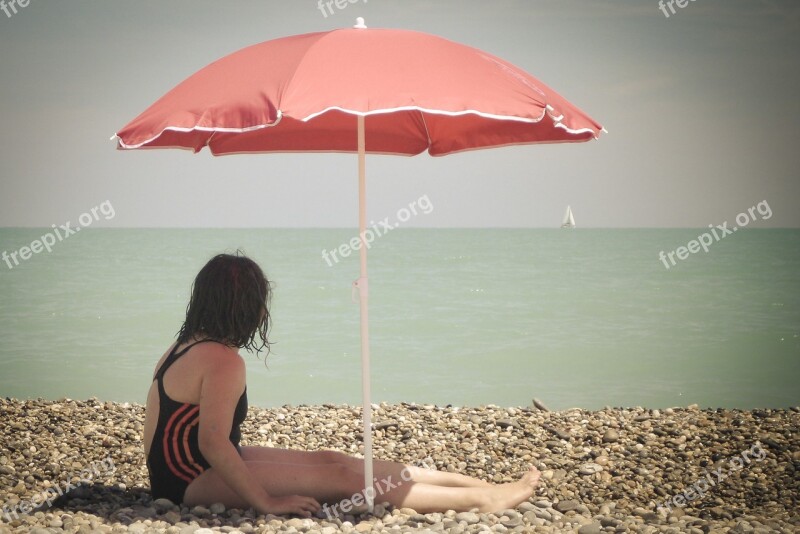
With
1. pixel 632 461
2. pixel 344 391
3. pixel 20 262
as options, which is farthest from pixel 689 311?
pixel 20 262

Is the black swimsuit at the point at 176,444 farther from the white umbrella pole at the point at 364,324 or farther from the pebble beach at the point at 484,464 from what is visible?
the white umbrella pole at the point at 364,324

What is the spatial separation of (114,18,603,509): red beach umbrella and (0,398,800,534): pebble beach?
3.46 ft

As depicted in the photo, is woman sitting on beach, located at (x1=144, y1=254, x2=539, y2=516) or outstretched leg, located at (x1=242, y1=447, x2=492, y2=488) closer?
woman sitting on beach, located at (x1=144, y1=254, x2=539, y2=516)

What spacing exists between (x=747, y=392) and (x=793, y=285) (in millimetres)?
22245

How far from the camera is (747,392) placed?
36.8ft

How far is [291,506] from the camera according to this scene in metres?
4.09

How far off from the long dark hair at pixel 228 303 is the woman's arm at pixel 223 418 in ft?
0.39

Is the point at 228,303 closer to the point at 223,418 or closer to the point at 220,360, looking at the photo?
the point at 220,360

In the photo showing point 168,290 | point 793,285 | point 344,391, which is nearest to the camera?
point 344,391

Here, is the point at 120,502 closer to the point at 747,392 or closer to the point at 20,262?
the point at 747,392

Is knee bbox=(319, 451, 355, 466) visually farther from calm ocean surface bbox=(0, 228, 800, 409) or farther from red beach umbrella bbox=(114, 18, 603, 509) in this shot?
calm ocean surface bbox=(0, 228, 800, 409)

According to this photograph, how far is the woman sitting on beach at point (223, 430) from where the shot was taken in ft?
12.6

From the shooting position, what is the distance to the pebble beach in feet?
13.5

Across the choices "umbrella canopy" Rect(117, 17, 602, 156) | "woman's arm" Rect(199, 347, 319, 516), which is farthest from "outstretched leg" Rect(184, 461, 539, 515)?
"umbrella canopy" Rect(117, 17, 602, 156)
